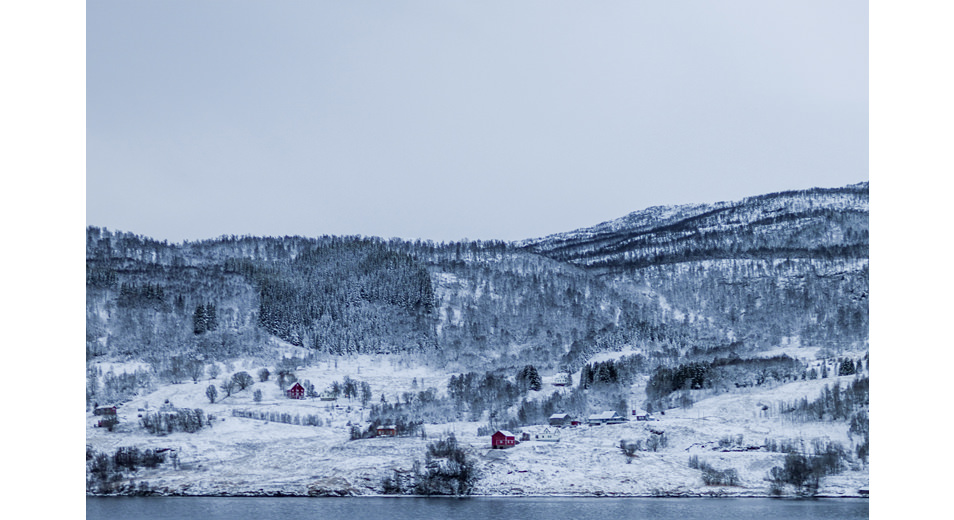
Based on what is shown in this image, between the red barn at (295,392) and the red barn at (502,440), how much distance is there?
19.9 m

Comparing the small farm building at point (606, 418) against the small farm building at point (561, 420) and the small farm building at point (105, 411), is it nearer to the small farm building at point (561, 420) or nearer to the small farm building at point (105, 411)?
the small farm building at point (561, 420)

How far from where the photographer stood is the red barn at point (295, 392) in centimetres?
6881

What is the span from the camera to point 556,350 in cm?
8838

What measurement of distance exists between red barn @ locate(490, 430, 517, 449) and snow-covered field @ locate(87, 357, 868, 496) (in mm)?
485

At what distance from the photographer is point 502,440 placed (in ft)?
174

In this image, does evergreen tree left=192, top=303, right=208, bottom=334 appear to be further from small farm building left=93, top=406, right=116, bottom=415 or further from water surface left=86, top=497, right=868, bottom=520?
water surface left=86, top=497, right=868, bottom=520

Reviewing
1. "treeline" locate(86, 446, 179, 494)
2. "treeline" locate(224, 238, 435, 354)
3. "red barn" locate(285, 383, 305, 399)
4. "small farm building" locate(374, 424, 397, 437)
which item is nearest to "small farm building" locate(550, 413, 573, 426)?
"small farm building" locate(374, 424, 397, 437)

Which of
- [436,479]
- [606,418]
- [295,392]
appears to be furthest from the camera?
[295,392]

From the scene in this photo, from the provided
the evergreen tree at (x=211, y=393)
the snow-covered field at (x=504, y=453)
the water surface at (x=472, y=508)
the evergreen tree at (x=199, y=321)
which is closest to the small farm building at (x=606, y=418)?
the snow-covered field at (x=504, y=453)

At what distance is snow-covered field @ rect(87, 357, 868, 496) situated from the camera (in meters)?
47.4

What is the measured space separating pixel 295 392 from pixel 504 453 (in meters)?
22.6

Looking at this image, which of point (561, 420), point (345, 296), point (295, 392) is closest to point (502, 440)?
point (561, 420)

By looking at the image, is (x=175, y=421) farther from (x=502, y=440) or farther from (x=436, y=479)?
(x=502, y=440)
